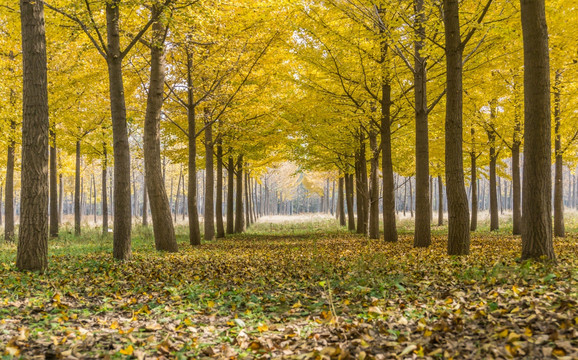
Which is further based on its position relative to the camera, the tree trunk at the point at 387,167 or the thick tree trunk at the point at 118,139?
the tree trunk at the point at 387,167

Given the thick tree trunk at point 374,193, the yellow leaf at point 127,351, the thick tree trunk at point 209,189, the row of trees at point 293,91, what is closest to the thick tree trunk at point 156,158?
the row of trees at point 293,91

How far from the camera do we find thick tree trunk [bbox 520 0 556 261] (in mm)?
6051

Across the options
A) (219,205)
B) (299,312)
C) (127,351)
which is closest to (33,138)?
(127,351)

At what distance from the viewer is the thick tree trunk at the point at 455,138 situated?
806cm

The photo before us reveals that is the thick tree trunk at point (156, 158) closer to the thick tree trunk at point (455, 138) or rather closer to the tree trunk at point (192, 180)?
the tree trunk at point (192, 180)

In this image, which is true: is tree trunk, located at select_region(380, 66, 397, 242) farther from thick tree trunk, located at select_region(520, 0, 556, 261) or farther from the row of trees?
thick tree trunk, located at select_region(520, 0, 556, 261)

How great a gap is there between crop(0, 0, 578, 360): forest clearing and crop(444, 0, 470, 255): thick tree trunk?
0.14ft

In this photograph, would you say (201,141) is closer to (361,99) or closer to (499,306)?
(361,99)

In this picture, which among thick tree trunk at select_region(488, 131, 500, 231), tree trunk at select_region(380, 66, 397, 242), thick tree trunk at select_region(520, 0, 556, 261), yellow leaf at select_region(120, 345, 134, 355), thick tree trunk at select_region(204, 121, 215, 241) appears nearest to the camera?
yellow leaf at select_region(120, 345, 134, 355)

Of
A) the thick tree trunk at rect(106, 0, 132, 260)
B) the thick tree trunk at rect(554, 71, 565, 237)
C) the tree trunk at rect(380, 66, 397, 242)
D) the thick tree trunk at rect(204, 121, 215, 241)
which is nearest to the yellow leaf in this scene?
the thick tree trunk at rect(106, 0, 132, 260)

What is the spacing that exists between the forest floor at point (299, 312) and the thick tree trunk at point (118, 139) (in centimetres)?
112

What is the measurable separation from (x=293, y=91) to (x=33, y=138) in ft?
38.3

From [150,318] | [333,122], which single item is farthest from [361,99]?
[150,318]

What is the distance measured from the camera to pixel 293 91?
17031mm
